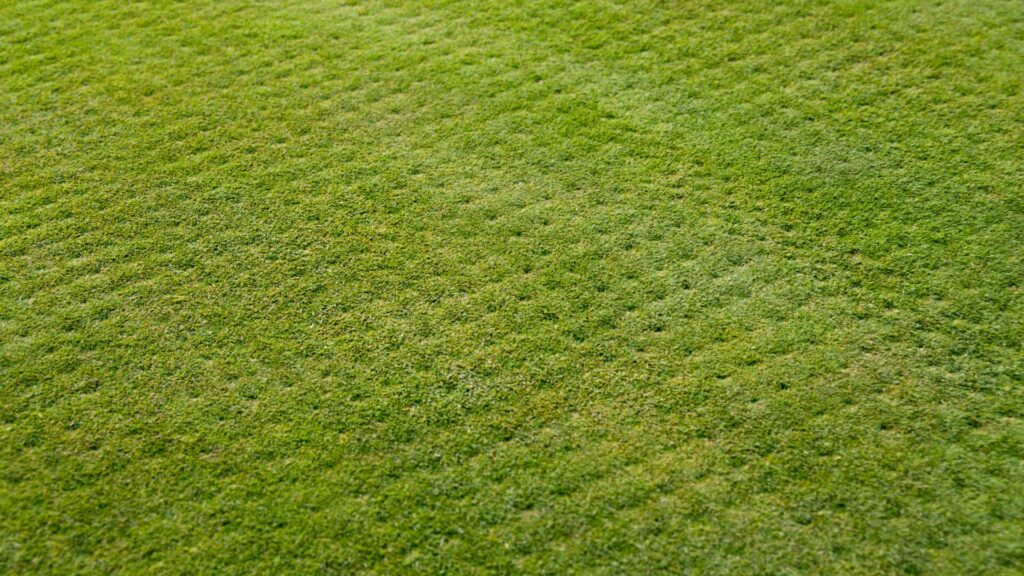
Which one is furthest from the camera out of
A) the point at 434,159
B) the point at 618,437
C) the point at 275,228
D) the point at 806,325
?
the point at 434,159

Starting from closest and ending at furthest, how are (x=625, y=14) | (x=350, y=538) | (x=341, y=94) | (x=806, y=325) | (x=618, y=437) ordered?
(x=350, y=538)
(x=618, y=437)
(x=806, y=325)
(x=341, y=94)
(x=625, y=14)

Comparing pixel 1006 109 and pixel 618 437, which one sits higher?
pixel 1006 109

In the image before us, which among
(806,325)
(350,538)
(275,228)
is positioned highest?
(275,228)

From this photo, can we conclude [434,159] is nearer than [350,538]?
No

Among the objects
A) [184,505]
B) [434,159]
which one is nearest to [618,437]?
[184,505]

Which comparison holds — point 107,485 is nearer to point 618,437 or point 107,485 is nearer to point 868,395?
point 618,437

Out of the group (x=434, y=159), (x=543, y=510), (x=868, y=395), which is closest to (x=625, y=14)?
(x=434, y=159)
